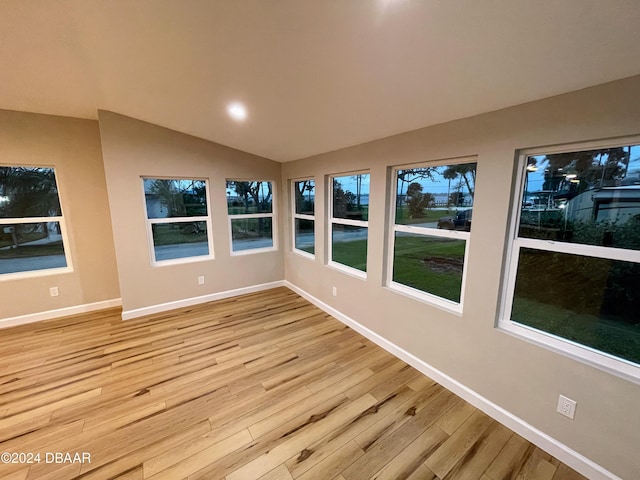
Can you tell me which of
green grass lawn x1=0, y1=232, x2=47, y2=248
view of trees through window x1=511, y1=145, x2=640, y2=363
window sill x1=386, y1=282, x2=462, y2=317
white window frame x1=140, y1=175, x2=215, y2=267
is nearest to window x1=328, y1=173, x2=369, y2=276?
window sill x1=386, y1=282, x2=462, y2=317

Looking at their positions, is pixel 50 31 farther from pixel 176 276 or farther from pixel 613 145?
pixel 613 145

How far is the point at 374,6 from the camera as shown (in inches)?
44.6

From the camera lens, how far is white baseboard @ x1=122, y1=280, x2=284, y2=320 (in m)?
3.41

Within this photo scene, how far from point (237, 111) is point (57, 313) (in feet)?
11.8

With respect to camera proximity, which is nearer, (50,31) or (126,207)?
(50,31)

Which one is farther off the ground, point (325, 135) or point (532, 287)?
point (325, 135)

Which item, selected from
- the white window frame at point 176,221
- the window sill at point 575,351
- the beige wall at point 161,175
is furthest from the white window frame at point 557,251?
the white window frame at point 176,221

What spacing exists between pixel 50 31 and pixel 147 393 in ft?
8.70

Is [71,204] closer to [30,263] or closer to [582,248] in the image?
[30,263]

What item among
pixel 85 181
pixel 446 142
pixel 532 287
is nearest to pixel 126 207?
pixel 85 181

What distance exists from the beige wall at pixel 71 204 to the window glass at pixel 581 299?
4.71 meters

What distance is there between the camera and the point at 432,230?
7.59 ft

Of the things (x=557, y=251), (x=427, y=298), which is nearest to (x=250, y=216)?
(x=427, y=298)

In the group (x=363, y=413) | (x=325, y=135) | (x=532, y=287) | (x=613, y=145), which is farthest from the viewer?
(x=325, y=135)
